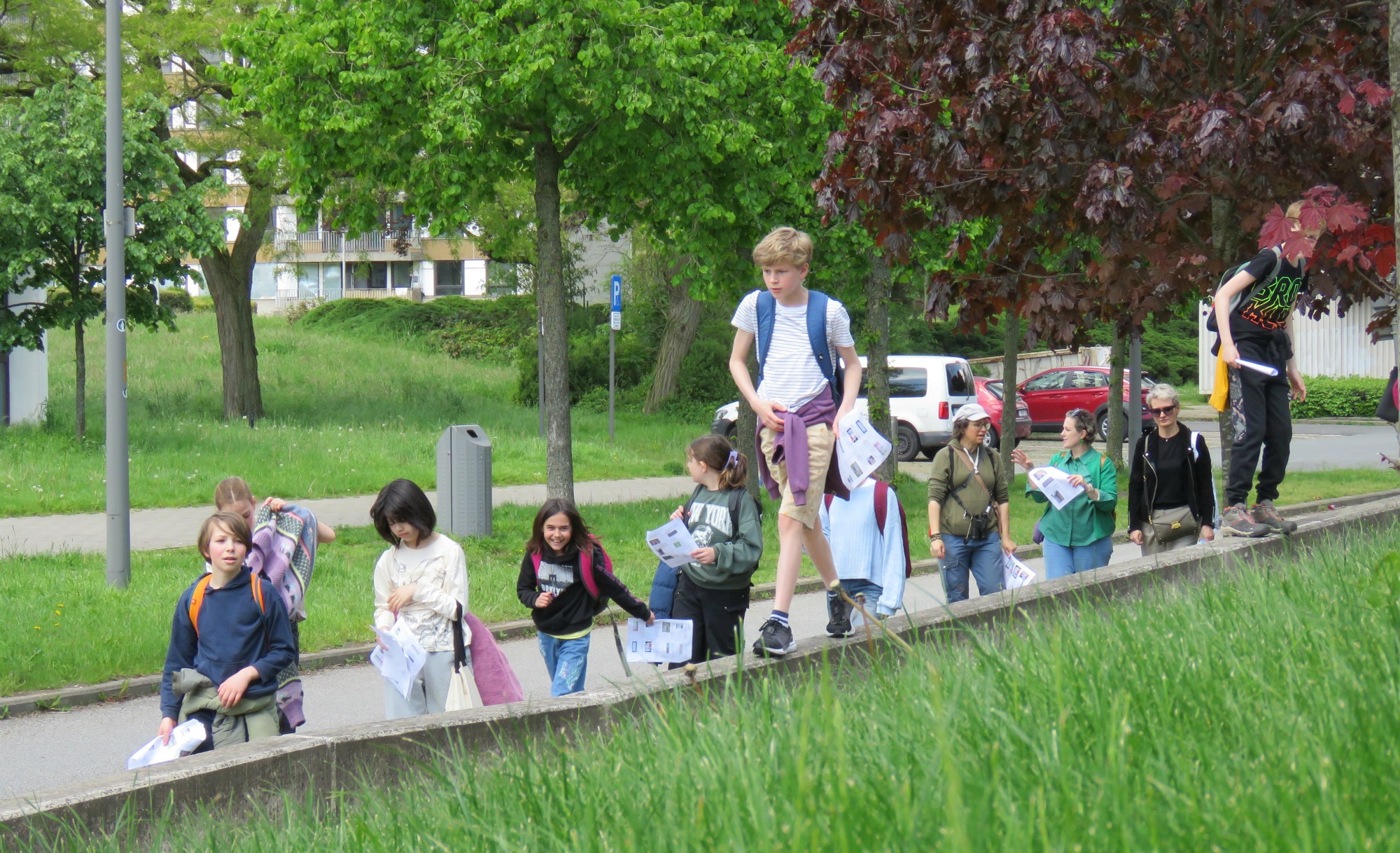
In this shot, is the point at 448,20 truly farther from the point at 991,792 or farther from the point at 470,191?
the point at 991,792

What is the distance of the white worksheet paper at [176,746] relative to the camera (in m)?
4.98

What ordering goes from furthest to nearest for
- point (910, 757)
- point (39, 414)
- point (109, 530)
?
point (39, 414) → point (109, 530) → point (910, 757)

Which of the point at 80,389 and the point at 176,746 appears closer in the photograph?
the point at 176,746

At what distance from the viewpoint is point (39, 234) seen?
67.4ft

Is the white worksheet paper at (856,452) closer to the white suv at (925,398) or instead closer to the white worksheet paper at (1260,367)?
the white worksheet paper at (1260,367)

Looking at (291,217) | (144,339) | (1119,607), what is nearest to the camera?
(1119,607)

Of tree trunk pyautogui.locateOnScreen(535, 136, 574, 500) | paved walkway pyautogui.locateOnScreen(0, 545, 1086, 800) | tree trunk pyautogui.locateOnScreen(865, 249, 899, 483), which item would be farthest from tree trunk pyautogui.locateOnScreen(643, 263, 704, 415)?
paved walkway pyautogui.locateOnScreen(0, 545, 1086, 800)

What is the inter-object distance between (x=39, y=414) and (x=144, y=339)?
55.8ft

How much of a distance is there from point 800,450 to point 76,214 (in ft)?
59.8

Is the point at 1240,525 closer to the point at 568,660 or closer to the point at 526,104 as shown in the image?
the point at 568,660

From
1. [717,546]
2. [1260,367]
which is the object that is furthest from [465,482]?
[1260,367]

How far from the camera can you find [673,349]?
35.8m

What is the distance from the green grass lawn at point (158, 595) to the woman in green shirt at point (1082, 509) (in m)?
3.51

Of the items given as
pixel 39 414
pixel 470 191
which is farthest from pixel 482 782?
pixel 39 414
